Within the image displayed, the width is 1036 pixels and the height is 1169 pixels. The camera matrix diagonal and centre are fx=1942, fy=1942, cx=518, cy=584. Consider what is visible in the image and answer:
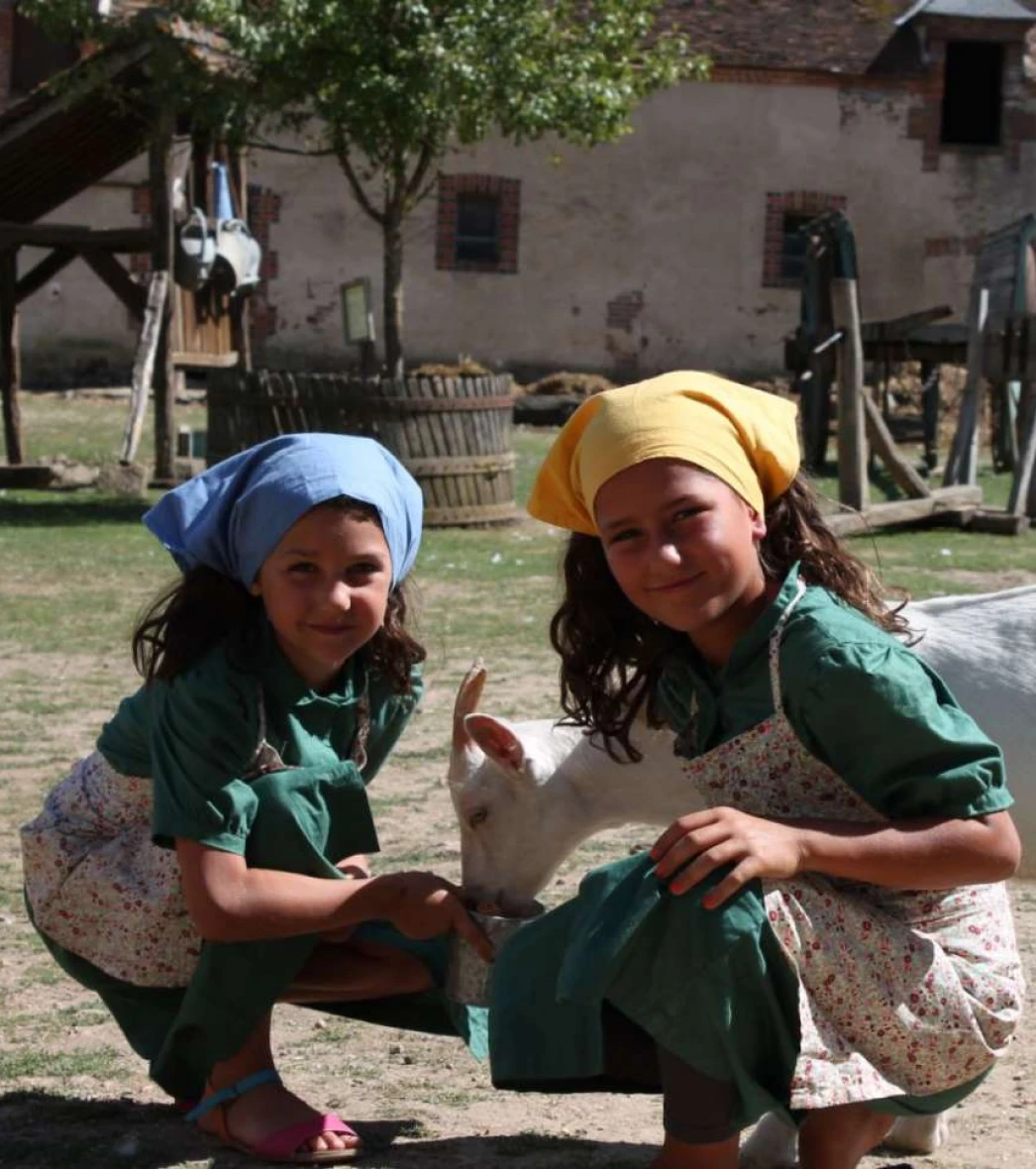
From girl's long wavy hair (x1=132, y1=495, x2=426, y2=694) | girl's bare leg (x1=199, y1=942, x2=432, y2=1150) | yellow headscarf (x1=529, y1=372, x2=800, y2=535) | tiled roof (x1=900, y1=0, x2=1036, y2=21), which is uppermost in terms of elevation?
tiled roof (x1=900, y1=0, x2=1036, y2=21)

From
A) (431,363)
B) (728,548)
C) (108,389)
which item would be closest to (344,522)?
(728,548)

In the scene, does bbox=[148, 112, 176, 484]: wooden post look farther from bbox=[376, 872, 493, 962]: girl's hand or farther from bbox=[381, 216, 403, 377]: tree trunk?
bbox=[376, 872, 493, 962]: girl's hand

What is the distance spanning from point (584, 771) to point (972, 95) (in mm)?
30564

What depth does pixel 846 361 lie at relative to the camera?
44.8ft

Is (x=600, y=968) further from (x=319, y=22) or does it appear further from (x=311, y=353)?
(x=311, y=353)

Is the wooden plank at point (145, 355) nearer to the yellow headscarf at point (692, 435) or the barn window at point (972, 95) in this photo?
the yellow headscarf at point (692, 435)

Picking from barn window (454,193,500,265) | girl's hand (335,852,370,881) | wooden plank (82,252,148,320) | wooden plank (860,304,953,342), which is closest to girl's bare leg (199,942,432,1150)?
girl's hand (335,852,370,881)

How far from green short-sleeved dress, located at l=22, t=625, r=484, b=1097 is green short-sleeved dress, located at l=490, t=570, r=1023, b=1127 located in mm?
534

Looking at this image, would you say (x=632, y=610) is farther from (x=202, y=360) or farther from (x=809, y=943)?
(x=202, y=360)

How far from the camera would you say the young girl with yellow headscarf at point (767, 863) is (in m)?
2.76

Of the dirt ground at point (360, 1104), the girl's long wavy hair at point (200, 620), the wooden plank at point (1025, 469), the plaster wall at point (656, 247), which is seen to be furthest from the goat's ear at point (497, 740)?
the plaster wall at point (656, 247)

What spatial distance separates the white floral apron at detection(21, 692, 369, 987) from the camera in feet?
11.2

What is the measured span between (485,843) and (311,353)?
87.1 feet

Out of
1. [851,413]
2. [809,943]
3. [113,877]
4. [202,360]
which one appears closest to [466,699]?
[113,877]
